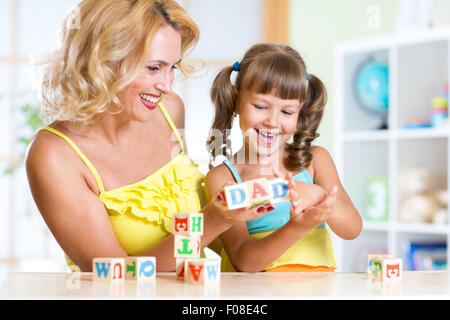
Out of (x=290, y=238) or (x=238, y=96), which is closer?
(x=290, y=238)


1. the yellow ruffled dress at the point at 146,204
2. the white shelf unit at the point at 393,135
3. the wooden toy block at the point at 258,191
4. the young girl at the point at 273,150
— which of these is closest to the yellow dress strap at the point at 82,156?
the yellow ruffled dress at the point at 146,204

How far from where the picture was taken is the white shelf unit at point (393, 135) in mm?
2994

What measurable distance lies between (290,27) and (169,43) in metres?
2.69

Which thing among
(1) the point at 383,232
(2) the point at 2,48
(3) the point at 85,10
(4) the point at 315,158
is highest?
(2) the point at 2,48

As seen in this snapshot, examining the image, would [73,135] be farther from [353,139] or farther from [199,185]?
[353,139]

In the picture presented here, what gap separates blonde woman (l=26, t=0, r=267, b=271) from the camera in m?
1.16

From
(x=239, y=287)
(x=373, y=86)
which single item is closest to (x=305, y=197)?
(x=239, y=287)

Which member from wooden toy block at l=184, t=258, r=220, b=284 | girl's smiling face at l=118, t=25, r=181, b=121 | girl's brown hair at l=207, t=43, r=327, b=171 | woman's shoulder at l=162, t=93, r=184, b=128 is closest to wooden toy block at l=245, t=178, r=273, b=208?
wooden toy block at l=184, t=258, r=220, b=284

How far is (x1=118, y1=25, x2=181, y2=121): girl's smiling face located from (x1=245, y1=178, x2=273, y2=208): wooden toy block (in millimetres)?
385

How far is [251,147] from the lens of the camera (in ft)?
4.53

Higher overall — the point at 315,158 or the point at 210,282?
the point at 315,158

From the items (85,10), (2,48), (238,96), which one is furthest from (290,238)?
(2,48)

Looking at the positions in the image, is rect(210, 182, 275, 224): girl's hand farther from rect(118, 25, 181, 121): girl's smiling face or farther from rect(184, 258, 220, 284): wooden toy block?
rect(118, 25, 181, 121): girl's smiling face

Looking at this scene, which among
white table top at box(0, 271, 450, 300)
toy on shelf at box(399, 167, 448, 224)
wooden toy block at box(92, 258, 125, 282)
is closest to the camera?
white table top at box(0, 271, 450, 300)
